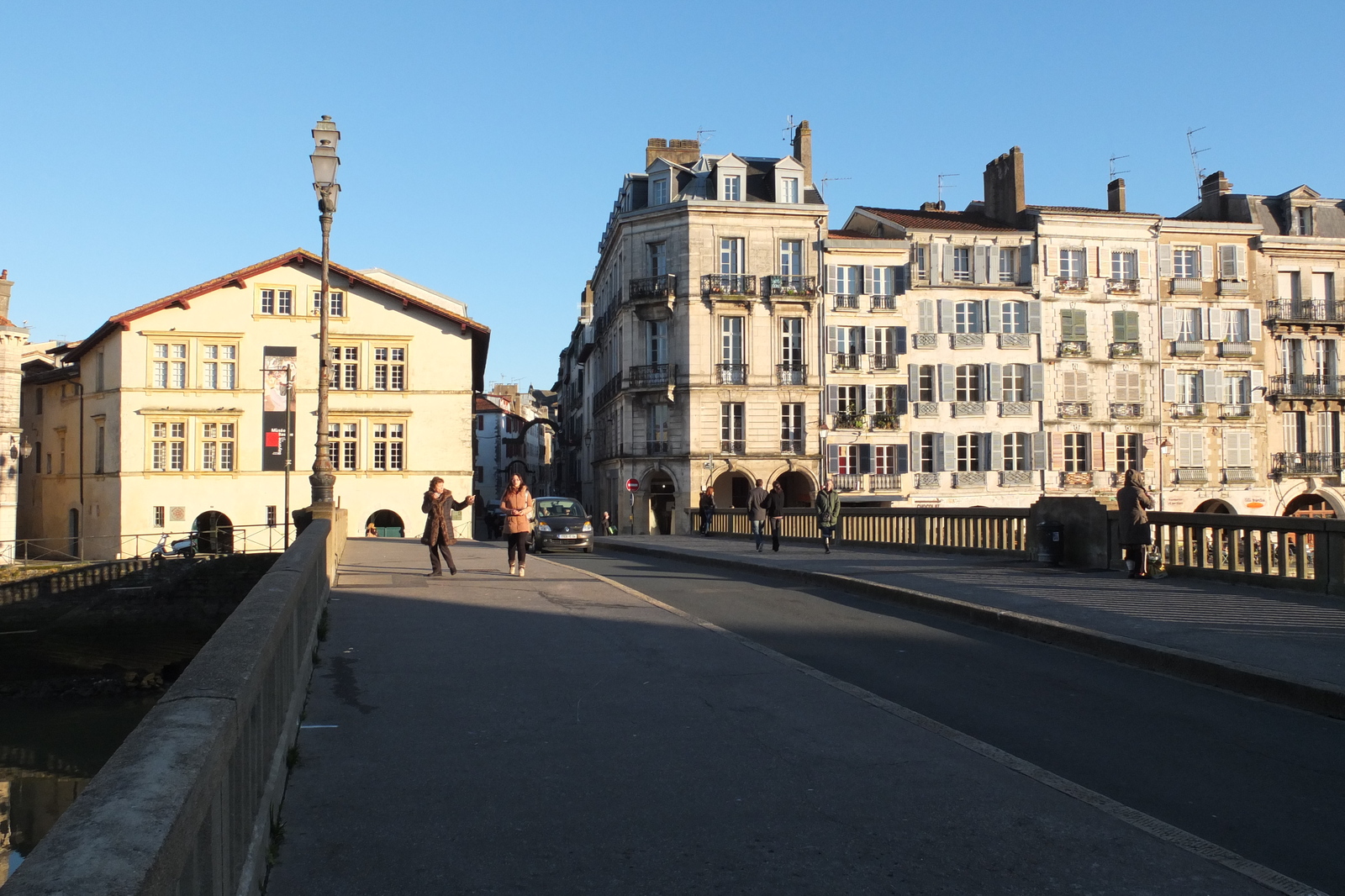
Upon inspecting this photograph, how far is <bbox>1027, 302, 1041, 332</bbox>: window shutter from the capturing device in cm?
5550

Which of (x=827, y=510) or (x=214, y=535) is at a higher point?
(x=827, y=510)

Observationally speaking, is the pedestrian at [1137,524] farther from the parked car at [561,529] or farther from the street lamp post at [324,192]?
the parked car at [561,529]

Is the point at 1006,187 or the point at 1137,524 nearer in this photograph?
the point at 1137,524

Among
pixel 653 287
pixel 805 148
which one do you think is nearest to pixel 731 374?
pixel 653 287

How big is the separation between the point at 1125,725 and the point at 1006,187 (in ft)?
178

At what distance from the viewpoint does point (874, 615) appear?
13508mm

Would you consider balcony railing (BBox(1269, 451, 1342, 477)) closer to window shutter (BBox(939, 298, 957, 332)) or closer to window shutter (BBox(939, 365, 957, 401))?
window shutter (BBox(939, 365, 957, 401))

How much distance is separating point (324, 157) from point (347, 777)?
1509 cm

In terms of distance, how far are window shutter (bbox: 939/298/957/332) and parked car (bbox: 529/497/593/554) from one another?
28811 mm

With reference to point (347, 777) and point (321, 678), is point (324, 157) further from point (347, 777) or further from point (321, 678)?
point (347, 777)

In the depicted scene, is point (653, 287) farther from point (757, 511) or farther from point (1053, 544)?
point (1053, 544)

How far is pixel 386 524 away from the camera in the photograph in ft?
177

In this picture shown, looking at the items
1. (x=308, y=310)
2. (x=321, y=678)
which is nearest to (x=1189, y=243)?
(x=308, y=310)

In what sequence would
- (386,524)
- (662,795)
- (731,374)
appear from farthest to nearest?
(386,524), (731,374), (662,795)
